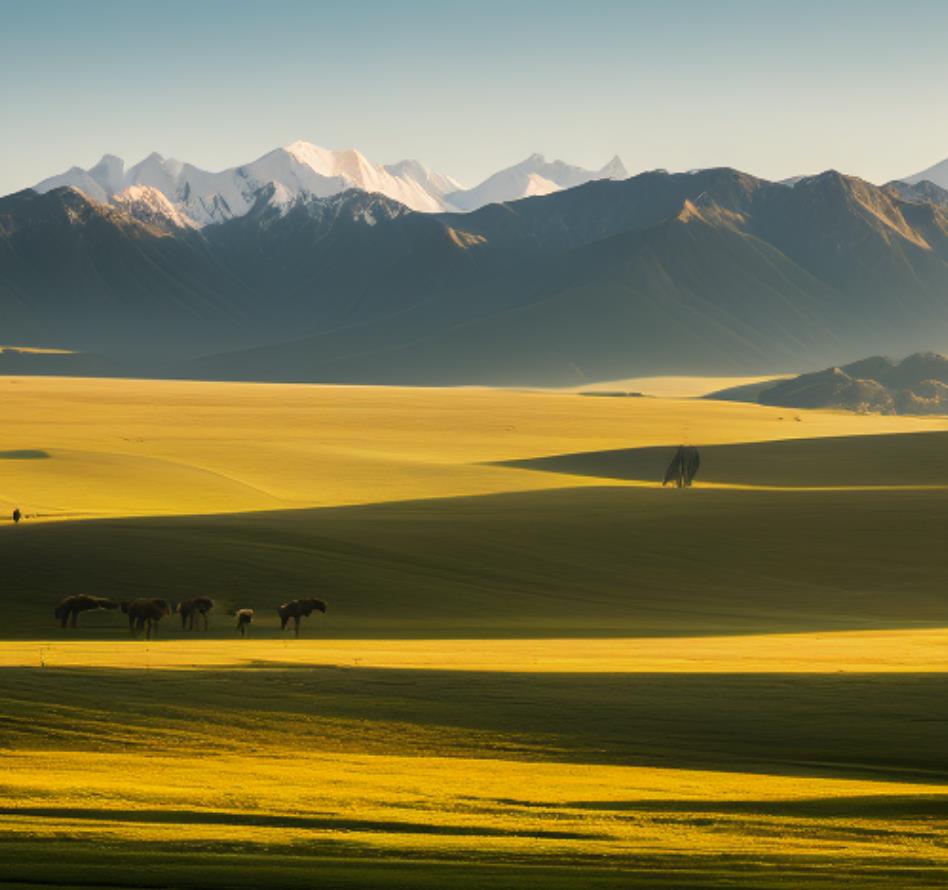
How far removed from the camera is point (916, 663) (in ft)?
99.0

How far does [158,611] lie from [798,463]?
60.8 m

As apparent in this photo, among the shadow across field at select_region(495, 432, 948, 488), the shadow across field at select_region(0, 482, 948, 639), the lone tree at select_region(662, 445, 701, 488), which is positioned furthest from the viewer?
the shadow across field at select_region(495, 432, 948, 488)

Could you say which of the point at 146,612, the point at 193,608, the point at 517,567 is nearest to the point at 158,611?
the point at 146,612

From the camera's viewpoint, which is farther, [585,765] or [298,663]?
[298,663]

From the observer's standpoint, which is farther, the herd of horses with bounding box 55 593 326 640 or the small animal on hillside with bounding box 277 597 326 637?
the small animal on hillside with bounding box 277 597 326 637

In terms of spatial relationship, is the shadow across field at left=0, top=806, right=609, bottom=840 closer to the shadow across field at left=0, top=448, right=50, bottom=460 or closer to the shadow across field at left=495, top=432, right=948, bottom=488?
the shadow across field at left=495, top=432, right=948, bottom=488

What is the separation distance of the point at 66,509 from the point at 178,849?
5575 centimetres

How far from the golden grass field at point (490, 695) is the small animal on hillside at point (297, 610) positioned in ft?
2.41

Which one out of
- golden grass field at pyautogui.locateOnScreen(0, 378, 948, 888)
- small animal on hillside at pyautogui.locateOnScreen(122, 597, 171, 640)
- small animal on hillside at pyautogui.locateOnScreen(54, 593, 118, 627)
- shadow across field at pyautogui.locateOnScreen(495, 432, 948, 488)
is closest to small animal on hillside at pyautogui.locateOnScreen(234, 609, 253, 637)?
golden grass field at pyautogui.locateOnScreen(0, 378, 948, 888)

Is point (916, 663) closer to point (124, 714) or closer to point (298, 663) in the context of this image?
point (298, 663)

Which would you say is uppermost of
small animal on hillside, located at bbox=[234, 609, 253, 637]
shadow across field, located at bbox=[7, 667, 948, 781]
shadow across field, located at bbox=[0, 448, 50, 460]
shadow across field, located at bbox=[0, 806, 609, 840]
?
shadow across field, located at bbox=[0, 448, 50, 460]

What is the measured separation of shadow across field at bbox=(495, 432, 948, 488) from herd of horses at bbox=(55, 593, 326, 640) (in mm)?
50686

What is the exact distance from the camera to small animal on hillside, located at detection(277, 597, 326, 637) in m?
38.8

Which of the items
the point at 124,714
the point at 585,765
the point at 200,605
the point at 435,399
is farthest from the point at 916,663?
the point at 435,399
